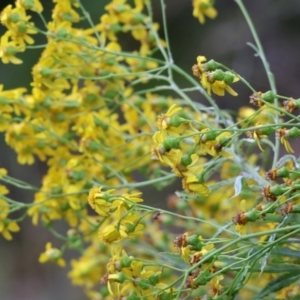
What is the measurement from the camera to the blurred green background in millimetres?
3434

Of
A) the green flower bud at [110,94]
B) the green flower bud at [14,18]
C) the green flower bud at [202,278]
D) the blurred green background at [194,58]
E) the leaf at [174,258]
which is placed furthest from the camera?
the blurred green background at [194,58]

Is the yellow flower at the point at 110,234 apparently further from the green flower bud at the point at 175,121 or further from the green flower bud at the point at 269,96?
the green flower bud at the point at 269,96

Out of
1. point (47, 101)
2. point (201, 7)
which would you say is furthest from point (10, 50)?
point (201, 7)

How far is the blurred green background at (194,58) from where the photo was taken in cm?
343

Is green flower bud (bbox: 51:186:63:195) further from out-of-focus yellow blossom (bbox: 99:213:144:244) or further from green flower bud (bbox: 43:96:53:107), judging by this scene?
out-of-focus yellow blossom (bbox: 99:213:144:244)

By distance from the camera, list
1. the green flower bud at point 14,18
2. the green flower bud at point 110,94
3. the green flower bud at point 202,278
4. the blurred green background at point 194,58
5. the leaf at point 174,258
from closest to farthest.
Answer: the green flower bud at point 202,278, the leaf at point 174,258, the green flower bud at point 14,18, the green flower bud at point 110,94, the blurred green background at point 194,58

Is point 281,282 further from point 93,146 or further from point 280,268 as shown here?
point 93,146

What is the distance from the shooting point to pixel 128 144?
128cm

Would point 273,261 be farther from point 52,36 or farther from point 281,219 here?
point 52,36

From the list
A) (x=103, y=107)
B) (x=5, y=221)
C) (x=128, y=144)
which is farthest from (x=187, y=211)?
(x=5, y=221)

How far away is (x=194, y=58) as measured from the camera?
3.73 metres

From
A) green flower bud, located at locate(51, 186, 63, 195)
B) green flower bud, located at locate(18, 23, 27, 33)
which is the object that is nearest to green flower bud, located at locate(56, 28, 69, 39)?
green flower bud, located at locate(18, 23, 27, 33)

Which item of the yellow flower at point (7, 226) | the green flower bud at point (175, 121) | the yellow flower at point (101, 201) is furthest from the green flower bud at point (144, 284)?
the yellow flower at point (7, 226)

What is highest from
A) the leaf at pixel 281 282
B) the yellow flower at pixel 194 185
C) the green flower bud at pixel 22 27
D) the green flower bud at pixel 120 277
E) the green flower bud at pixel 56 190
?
the green flower bud at pixel 22 27
